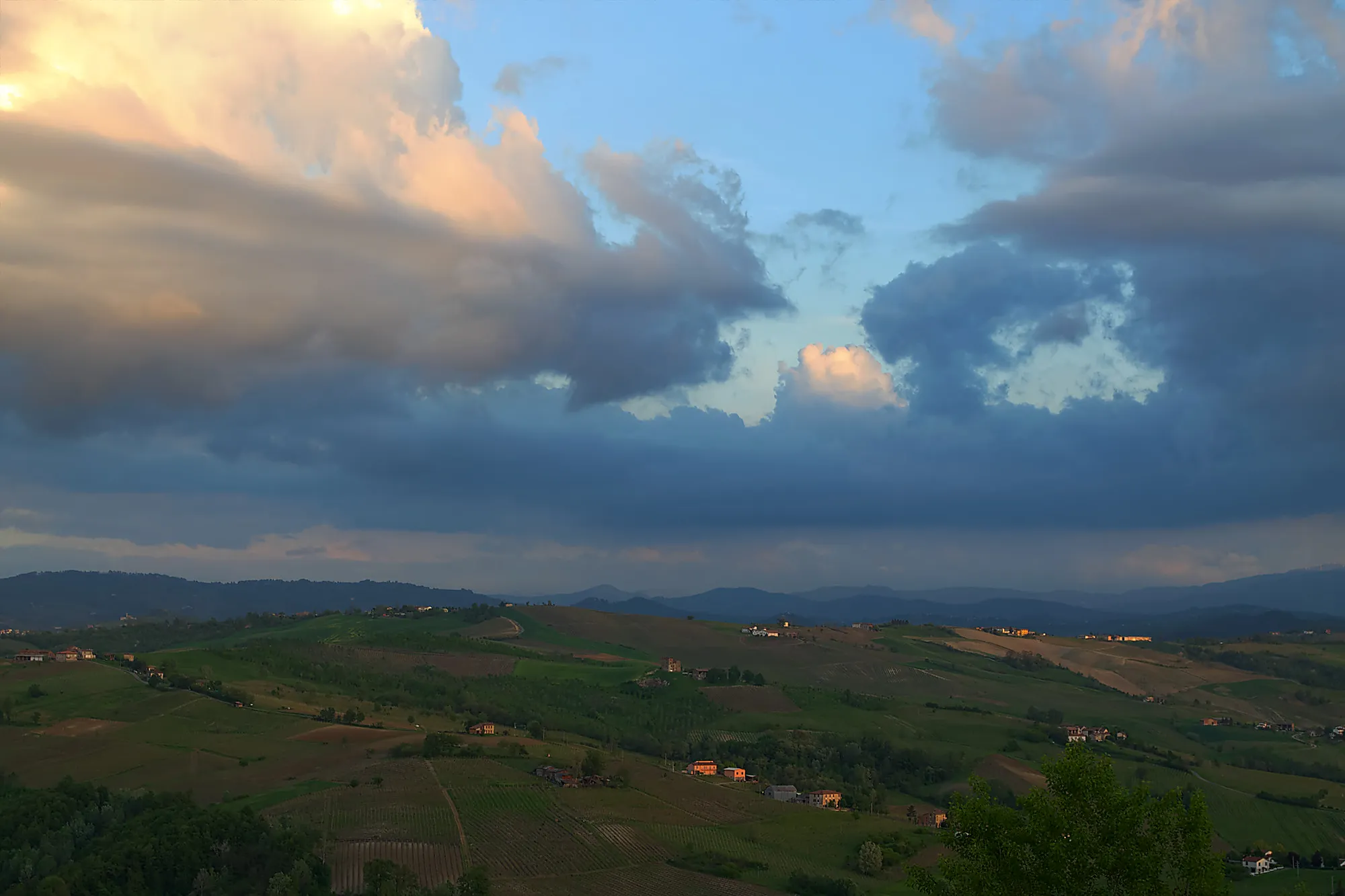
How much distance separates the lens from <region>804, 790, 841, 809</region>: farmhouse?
411 ft

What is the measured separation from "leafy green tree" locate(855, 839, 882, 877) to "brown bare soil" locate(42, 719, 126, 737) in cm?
9091

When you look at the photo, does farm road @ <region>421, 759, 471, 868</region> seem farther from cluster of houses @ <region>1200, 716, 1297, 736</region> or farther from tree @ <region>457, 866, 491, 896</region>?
cluster of houses @ <region>1200, 716, 1297, 736</region>

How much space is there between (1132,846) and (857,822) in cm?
8403

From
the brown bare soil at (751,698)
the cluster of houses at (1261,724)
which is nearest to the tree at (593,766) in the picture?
the brown bare soil at (751,698)

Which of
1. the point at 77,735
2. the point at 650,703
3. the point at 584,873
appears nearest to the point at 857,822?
the point at 584,873

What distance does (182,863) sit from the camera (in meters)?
80.1

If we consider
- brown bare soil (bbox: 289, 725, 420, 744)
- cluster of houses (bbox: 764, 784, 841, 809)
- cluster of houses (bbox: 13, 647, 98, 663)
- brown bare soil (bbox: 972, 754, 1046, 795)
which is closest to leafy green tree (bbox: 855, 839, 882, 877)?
cluster of houses (bbox: 764, 784, 841, 809)

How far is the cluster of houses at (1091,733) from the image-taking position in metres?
168

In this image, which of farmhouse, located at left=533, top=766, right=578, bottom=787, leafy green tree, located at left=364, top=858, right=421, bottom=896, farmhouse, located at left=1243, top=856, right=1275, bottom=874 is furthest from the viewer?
farmhouse, located at left=533, top=766, right=578, bottom=787

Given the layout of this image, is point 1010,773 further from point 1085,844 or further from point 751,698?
point 1085,844

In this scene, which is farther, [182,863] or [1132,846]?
[182,863]

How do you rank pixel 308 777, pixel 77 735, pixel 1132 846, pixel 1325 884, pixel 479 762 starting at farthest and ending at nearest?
1. pixel 77 735
2. pixel 479 762
3. pixel 308 777
4. pixel 1325 884
5. pixel 1132 846

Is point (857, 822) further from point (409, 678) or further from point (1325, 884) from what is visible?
point (409, 678)

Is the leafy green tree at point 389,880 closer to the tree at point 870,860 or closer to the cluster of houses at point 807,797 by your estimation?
the tree at point 870,860
